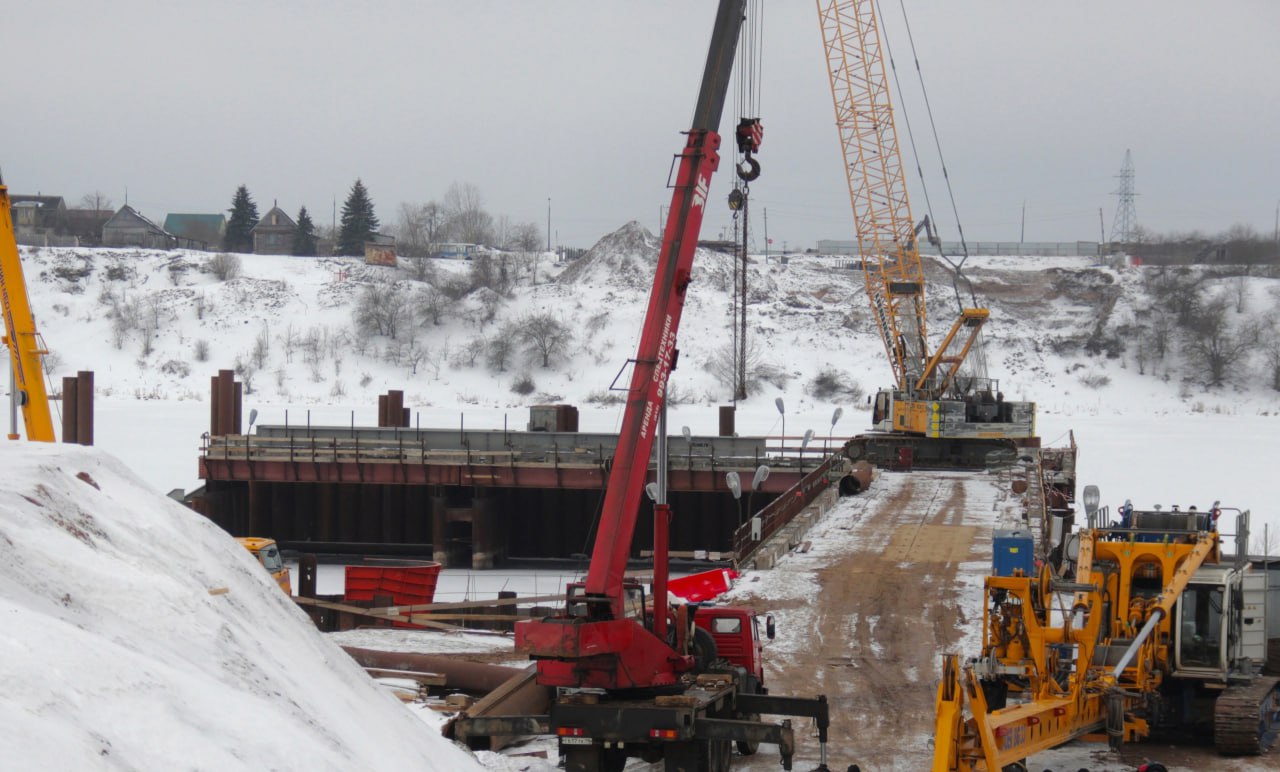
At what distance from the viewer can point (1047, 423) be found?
80562 millimetres

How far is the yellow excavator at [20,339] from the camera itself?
30.8m

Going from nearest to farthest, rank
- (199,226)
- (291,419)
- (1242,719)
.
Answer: (1242,719) < (291,419) < (199,226)

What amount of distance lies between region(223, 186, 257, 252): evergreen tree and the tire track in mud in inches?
4870

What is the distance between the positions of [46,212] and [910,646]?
148 metres

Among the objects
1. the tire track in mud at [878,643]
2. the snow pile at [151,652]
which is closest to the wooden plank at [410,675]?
the tire track in mud at [878,643]

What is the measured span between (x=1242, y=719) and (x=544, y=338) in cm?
8510

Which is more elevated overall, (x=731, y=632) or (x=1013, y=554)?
(x=1013, y=554)

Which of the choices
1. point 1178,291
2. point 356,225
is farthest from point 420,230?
point 1178,291

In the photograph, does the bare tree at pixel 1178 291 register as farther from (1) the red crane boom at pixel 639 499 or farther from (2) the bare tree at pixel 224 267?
(1) the red crane boom at pixel 639 499

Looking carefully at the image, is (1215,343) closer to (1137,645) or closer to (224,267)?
(224,267)

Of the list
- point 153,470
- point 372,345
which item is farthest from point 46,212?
point 153,470

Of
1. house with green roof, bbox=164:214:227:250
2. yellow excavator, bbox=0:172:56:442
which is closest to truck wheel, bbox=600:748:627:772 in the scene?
yellow excavator, bbox=0:172:56:442

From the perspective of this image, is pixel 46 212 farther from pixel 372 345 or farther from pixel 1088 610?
pixel 1088 610

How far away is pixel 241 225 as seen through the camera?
479 feet
